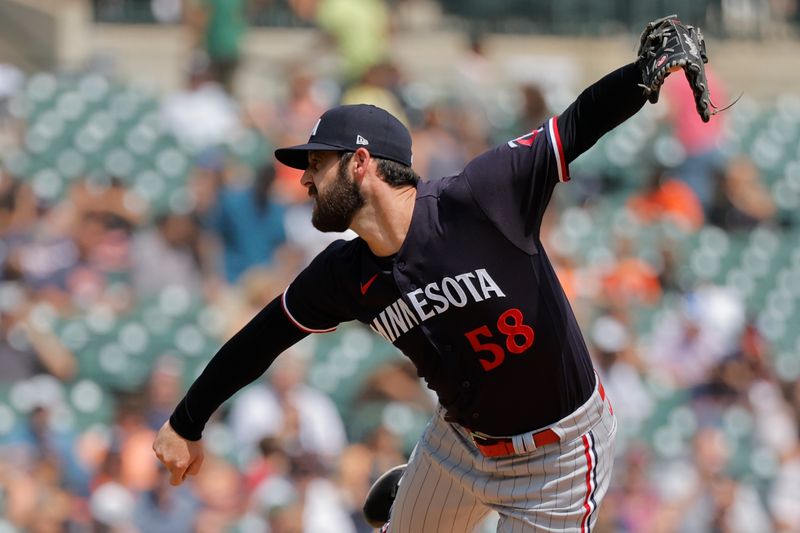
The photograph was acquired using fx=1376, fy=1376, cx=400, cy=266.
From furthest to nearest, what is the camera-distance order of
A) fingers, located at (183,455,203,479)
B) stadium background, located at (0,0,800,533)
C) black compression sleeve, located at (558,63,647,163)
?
stadium background, located at (0,0,800,533)
fingers, located at (183,455,203,479)
black compression sleeve, located at (558,63,647,163)

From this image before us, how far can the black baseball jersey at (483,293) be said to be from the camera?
3744 mm

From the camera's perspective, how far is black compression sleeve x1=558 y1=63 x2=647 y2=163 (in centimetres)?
355

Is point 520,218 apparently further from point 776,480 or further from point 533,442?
point 776,480

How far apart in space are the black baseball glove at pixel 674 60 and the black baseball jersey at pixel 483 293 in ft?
1.09

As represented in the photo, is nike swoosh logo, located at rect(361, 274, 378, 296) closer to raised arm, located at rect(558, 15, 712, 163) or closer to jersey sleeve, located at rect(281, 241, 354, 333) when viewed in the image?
jersey sleeve, located at rect(281, 241, 354, 333)

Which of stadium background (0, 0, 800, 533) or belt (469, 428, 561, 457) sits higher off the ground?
belt (469, 428, 561, 457)

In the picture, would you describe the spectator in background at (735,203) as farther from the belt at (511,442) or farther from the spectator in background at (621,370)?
the belt at (511,442)

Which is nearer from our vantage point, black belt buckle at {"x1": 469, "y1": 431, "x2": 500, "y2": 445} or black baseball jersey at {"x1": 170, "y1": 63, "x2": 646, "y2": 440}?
black baseball jersey at {"x1": 170, "y1": 63, "x2": 646, "y2": 440}

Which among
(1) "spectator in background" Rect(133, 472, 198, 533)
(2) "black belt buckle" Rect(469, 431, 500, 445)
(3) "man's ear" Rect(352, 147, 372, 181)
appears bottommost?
(1) "spectator in background" Rect(133, 472, 198, 533)

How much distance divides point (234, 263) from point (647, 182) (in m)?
3.48

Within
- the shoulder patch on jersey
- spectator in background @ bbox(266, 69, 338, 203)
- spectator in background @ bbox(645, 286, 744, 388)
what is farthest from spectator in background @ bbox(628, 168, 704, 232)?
the shoulder patch on jersey

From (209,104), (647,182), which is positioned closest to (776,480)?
(647,182)

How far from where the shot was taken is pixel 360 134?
378 cm

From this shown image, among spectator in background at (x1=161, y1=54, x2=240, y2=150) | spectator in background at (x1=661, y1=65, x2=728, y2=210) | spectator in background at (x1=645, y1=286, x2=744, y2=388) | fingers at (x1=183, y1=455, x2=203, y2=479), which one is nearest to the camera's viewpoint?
fingers at (x1=183, y1=455, x2=203, y2=479)
